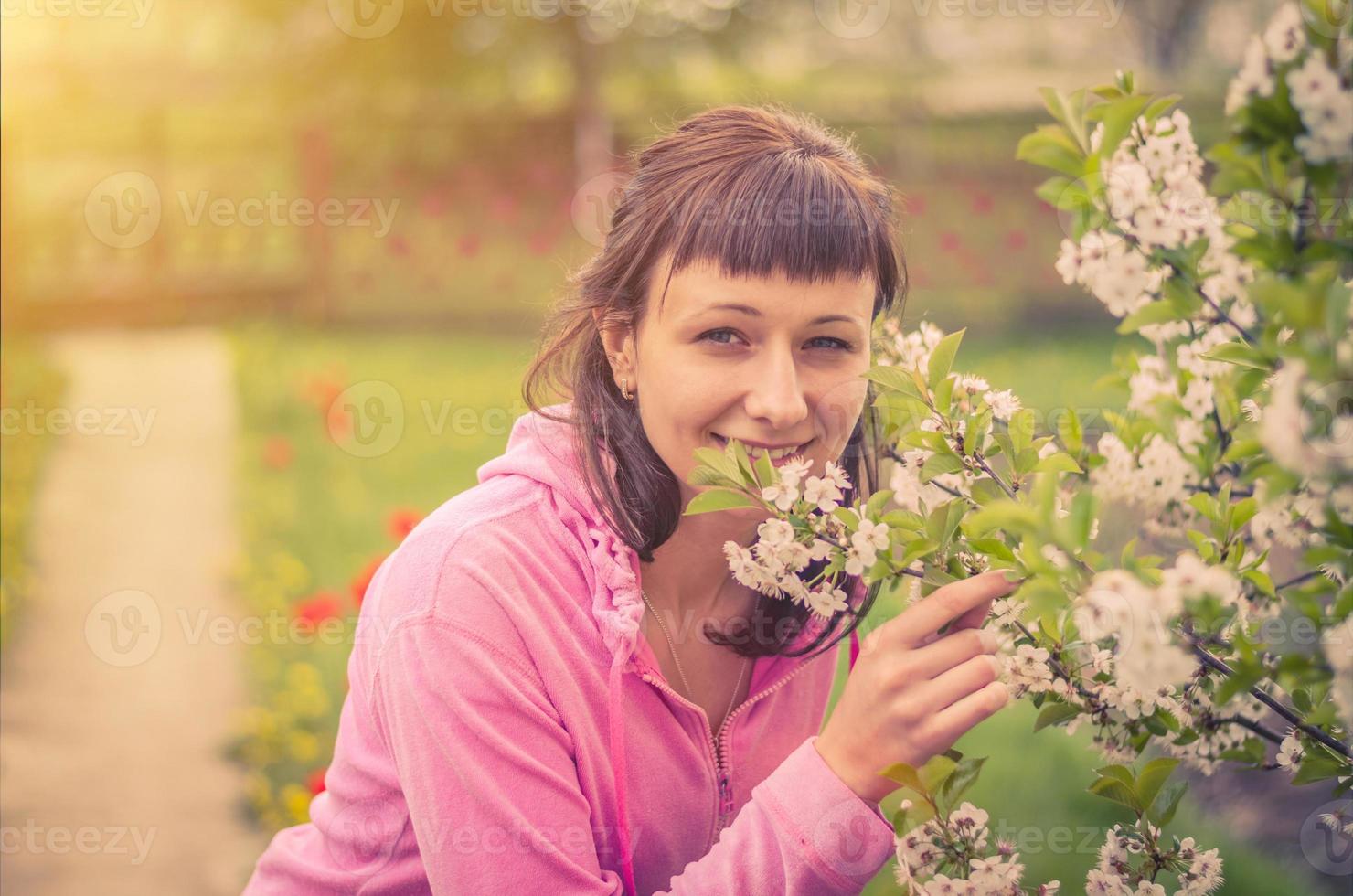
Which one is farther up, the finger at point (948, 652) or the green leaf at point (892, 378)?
the green leaf at point (892, 378)

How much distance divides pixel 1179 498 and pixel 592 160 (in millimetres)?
10257

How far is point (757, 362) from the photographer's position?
1559 mm

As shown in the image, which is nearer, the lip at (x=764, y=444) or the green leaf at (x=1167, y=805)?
the green leaf at (x=1167, y=805)

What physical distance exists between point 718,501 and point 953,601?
0.27m

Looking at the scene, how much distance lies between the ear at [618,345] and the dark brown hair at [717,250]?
0.04 ft

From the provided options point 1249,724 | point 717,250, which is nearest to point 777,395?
point 717,250

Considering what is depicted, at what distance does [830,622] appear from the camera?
195 centimetres

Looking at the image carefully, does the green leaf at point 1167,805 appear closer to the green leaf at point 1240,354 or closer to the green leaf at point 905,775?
the green leaf at point 905,775

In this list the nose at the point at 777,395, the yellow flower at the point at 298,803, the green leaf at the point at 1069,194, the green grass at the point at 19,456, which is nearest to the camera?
the green leaf at the point at 1069,194

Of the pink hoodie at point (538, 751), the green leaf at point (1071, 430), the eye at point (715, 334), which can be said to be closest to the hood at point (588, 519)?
the pink hoodie at point (538, 751)

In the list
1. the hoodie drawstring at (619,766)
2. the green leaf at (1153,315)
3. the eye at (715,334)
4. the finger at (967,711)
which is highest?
the green leaf at (1153,315)

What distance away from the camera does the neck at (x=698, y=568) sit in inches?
70.9

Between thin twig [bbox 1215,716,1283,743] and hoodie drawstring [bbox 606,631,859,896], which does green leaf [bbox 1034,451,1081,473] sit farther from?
hoodie drawstring [bbox 606,631,859,896]

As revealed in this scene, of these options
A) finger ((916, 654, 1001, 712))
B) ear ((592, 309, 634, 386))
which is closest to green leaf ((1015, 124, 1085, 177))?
finger ((916, 654, 1001, 712))
